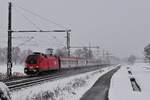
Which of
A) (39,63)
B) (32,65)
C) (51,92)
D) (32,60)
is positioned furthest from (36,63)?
(51,92)

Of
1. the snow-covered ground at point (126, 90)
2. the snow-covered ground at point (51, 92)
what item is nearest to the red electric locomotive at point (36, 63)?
the snow-covered ground at point (126, 90)

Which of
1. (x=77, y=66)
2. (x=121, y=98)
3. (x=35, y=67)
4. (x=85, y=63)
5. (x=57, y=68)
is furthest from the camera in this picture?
(x=85, y=63)

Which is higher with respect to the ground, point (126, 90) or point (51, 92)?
point (51, 92)

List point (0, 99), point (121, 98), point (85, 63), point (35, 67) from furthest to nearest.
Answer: point (85, 63), point (35, 67), point (121, 98), point (0, 99)

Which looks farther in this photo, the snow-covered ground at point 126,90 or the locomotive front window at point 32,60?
the locomotive front window at point 32,60

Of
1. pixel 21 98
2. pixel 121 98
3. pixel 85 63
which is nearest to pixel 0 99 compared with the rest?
pixel 21 98

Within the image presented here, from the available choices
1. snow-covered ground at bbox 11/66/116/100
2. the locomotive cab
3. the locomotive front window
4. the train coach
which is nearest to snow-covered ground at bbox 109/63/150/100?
snow-covered ground at bbox 11/66/116/100

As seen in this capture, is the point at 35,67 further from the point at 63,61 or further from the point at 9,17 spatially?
the point at 63,61

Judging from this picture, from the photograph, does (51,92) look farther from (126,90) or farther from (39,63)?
(39,63)

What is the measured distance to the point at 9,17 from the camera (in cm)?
3778

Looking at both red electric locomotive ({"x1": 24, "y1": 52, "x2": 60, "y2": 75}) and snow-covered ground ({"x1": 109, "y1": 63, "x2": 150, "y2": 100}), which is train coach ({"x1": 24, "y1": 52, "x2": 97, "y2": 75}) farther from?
snow-covered ground ({"x1": 109, "y1": 63, "x2": 150, "y2": 100})

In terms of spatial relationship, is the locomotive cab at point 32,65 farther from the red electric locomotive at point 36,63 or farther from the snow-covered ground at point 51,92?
the snow-covered ground at point 51,92

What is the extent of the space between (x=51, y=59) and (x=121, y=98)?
2880 centimetres

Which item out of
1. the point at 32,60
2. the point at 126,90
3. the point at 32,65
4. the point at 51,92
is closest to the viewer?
the point at 51,92
